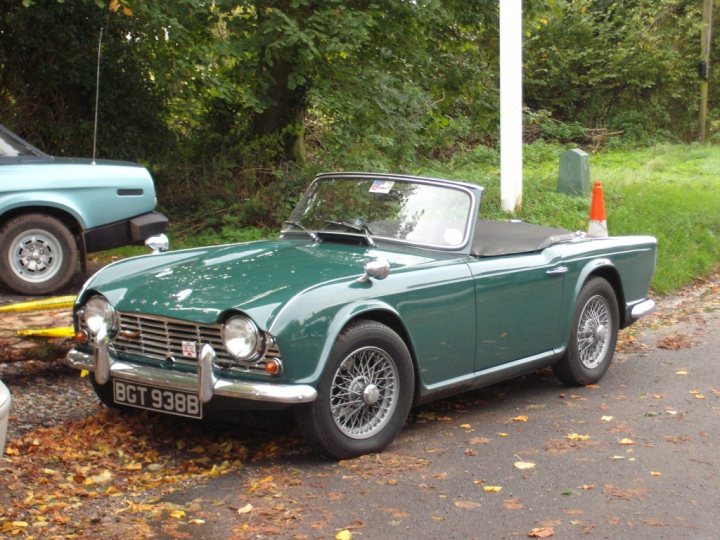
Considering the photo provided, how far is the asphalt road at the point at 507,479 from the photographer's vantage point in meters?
4.40

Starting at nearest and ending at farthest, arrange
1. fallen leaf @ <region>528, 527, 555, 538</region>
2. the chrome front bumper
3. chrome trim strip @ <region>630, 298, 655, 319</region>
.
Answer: fallen leaf @ <region>528, 527, 555, 538</region>, the chrome front bumper, chrome trim strip @ <region>630, 298, 655, 319</region>

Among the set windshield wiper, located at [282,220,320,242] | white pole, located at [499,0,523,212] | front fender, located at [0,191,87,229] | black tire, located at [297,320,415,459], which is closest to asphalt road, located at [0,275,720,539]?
black tire, located at [297,320,415,459]

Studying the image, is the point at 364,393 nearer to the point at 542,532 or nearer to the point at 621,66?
the point at 542,532

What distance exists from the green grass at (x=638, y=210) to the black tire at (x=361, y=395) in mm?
6050

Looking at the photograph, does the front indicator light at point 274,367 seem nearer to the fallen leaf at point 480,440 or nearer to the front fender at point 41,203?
the fallen leaf at point 480,440

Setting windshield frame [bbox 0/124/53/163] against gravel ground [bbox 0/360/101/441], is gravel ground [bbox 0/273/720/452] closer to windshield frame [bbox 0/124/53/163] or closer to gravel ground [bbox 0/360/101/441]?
gravel ground [bbox 0/360/101/441]

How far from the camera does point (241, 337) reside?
16.6ft

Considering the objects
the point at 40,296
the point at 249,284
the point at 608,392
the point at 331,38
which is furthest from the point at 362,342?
the point at 331,38

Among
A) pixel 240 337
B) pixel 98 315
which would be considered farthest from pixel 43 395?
pixel 240 337

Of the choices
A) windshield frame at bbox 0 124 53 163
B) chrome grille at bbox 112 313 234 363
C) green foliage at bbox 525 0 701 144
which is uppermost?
green foliage at bbox 525 0 701 144

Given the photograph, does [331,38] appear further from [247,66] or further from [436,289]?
[436,289]

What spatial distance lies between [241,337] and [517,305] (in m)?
2.01

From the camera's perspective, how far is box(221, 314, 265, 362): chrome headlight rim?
502cm

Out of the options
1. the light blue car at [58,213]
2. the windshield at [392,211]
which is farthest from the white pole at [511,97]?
the windshield at [392,211]
